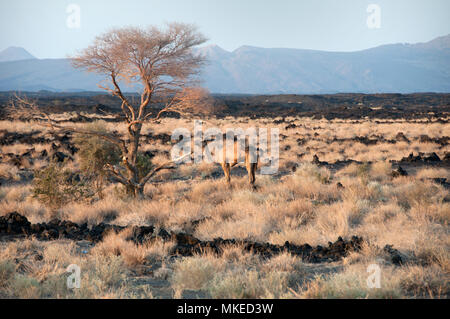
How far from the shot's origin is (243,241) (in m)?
6.02

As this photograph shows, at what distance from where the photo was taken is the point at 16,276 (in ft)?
14.1

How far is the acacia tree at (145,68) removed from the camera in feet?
29.9

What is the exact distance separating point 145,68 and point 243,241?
5492 millimetres

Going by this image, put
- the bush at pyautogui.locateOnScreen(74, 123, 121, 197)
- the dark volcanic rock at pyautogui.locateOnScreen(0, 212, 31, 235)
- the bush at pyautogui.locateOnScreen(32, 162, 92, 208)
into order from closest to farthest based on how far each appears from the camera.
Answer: the dark volcanic rock at pyautogui.locateOnScreen(0, 212, 31, 235) → the bush at pyautogui.locateOnScreen(32, 162, 92, 208) → the bush at pyautogui.locateOnScreen(74, 123, 121, 197)

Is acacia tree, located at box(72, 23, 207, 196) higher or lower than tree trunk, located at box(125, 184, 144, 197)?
higher

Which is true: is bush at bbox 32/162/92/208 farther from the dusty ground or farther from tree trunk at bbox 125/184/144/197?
tree trunk at bbox 125/184/144/197

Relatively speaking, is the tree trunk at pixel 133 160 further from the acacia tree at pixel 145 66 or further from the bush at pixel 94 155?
the bush at pixel 94 155

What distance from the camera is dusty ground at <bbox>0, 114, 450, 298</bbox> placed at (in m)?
4.23

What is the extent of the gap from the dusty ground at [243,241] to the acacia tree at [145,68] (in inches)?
75.6

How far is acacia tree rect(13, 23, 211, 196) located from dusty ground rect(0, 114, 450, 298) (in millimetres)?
1921

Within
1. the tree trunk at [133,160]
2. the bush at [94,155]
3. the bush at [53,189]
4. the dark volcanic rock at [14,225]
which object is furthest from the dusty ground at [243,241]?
the bush at [94,155]

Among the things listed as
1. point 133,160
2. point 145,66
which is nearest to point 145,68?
point 145,66

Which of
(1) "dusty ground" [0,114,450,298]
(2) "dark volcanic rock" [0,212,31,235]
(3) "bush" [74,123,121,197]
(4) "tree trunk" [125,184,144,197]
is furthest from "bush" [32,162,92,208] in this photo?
(2) "dark volcanic rock" [0,212,31,235]

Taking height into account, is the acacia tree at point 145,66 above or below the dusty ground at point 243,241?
above
